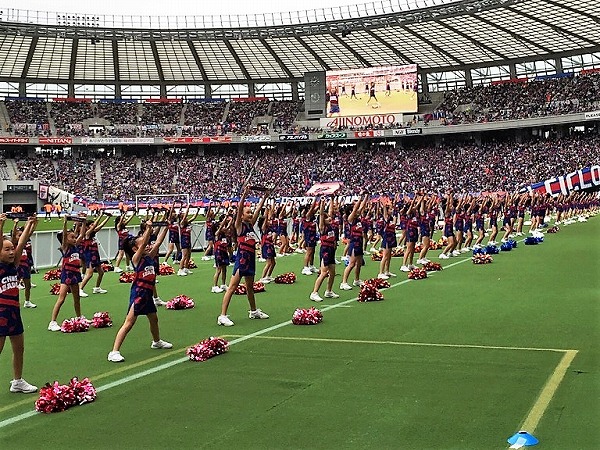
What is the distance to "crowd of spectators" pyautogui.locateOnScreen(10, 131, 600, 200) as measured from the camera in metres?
61.1

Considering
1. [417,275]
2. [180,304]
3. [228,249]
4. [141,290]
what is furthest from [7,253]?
[417,275]

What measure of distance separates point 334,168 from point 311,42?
14134mm

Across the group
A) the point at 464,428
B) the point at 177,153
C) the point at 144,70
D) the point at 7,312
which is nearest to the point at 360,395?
the point at 464,428

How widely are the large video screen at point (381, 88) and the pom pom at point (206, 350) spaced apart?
51.2 meters

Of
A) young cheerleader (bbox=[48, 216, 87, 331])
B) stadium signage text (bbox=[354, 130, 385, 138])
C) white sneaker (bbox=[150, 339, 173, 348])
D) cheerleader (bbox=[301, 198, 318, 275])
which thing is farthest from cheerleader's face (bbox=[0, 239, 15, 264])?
Answer: stadium signage text (bbox=[354, 130, 385, 138])

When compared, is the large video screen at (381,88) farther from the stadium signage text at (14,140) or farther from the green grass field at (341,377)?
the green grass field at (341,377)

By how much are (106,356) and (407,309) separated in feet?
18.4

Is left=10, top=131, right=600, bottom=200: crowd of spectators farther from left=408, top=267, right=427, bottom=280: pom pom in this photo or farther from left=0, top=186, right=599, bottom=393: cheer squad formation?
left=408, top=267, right=427, bottom=280: pom pom

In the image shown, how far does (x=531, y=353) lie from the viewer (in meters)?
9.01

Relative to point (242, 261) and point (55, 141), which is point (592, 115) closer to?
point (55, 141)

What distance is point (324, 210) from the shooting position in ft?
48.9

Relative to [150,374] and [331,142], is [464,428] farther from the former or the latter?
[331,142]

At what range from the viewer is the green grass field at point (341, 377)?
6.07 meters

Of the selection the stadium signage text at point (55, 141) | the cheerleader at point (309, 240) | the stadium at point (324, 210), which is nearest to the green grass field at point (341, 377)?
the stadium at point (324, 210)
